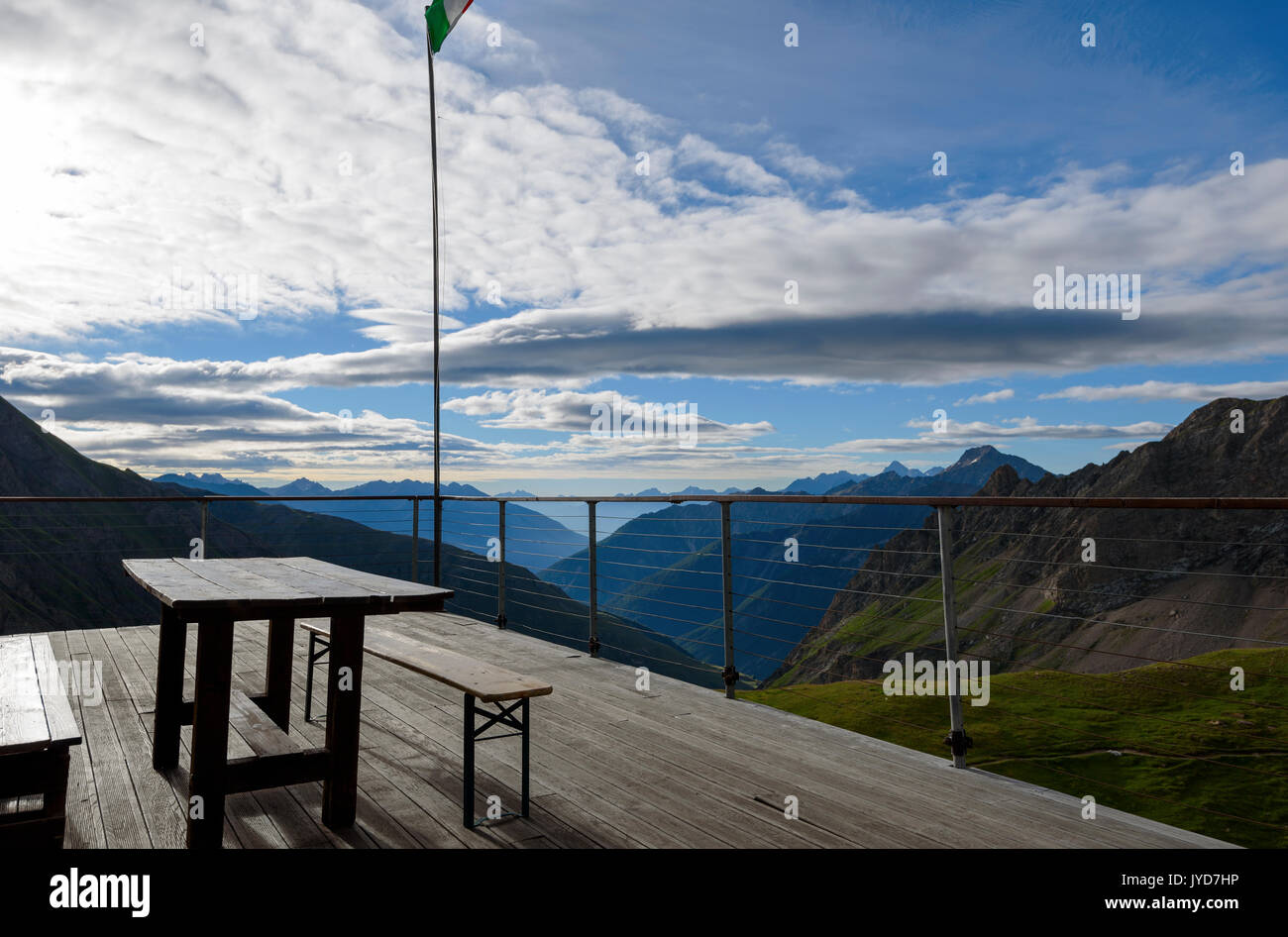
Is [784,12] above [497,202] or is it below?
above

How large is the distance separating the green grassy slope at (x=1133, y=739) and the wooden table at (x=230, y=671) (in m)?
19.7

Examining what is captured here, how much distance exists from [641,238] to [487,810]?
838cm

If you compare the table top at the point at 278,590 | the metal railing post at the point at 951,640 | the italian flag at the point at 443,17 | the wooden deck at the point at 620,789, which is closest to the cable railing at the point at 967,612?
the metal railing post at the point at 951,640

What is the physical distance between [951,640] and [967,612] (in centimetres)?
9092

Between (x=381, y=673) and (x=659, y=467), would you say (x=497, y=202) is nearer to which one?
(x=381, y=673)

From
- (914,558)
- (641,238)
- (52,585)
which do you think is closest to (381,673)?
(641,238)

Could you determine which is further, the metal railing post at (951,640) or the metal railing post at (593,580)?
the metal railing post at (593,580)

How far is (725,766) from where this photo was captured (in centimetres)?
317

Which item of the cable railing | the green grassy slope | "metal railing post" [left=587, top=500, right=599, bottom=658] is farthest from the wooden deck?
the green grassy slope

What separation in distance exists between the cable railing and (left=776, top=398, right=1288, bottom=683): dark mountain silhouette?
51 cm

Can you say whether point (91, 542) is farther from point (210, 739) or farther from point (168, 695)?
point (210, 739)

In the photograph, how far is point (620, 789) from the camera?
293 cm

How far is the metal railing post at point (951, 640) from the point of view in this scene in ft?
9.92

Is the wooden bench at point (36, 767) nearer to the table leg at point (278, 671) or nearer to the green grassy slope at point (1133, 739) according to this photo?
the table leg at point (278, 671)
